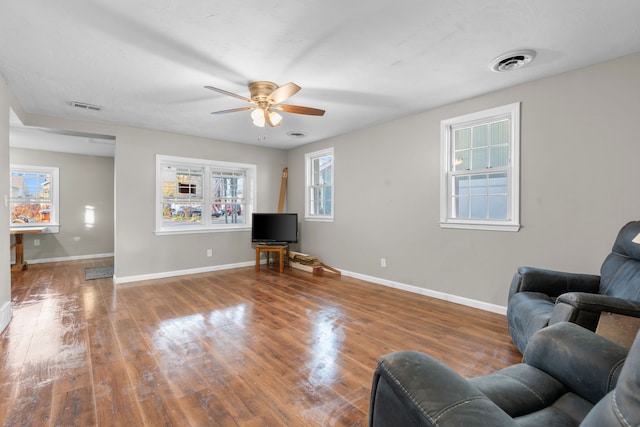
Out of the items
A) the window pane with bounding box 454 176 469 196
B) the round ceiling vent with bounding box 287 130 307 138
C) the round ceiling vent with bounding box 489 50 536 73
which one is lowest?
the window pane with bounding box 454 176 469 196

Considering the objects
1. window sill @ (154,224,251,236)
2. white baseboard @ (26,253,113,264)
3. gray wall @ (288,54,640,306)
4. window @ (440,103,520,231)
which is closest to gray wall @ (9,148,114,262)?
white baseboard @ (26,253,113,264)

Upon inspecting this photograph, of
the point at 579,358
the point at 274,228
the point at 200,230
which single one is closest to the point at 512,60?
the point at 579,358

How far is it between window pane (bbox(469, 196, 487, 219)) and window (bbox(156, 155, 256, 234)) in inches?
164

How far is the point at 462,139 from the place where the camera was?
3.88 m

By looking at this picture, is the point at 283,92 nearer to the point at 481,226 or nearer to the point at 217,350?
the point at 217,350

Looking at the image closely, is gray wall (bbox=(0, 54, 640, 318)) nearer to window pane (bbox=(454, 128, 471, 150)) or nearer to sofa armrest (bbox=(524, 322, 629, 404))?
window pane (bbox=(454, 128, 471, 150))

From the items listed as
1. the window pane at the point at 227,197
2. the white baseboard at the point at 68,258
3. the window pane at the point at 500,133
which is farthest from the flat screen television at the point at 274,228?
the white baseboard at the point at 68,258

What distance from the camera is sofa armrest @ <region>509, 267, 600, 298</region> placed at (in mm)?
2453

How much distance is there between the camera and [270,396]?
1.93 metres

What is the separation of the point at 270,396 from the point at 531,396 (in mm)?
1430

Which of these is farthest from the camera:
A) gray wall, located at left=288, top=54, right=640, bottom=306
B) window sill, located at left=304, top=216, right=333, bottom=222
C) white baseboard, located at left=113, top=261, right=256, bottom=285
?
window sill, located at left=304, top=216, right=333, bottom=222

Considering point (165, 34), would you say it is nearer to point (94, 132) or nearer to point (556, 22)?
point (556, 22)

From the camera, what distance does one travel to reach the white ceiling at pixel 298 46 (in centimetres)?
204

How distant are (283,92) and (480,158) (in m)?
2.47
